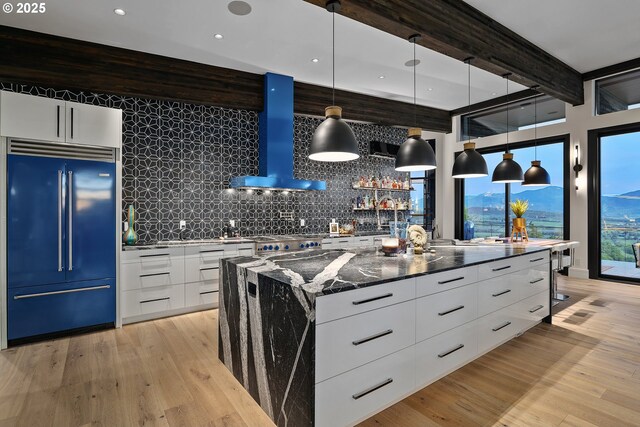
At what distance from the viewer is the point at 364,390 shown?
1.78 metres

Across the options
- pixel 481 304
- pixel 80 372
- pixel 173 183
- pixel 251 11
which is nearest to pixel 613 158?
pixel 481 304

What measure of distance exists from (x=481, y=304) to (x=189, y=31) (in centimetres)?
385

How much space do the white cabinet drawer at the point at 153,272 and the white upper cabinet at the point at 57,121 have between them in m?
1.33

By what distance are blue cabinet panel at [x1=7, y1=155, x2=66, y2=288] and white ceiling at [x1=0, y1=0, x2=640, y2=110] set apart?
1466 millimetres

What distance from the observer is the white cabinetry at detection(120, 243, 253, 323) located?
364 cm

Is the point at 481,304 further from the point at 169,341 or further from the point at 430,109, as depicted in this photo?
the point at 430,109

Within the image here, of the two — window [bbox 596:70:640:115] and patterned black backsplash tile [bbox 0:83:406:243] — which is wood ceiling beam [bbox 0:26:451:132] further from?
window [bbox 596:70:640:115]

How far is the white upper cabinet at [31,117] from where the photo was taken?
9.73 ft

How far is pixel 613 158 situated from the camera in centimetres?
523

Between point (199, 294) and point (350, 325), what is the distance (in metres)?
2.92

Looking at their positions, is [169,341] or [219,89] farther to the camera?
[219,89]

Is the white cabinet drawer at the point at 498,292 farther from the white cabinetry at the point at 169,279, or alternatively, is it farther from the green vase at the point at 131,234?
the green vase at the point at 131,234

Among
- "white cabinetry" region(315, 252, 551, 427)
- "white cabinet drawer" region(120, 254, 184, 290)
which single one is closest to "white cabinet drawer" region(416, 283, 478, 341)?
"white cabinetry" region(315, 252, 551, 427)

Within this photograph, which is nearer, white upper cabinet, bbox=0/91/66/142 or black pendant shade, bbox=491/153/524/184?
white upper cabinet, bbox=0/91/66/142
